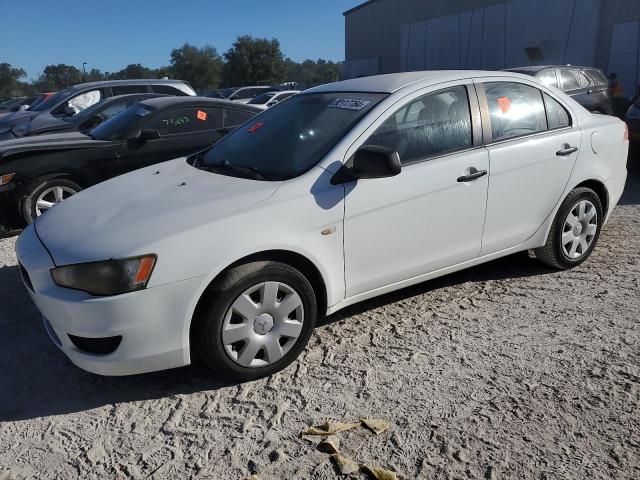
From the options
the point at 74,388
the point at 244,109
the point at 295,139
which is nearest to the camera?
the point at 74,388

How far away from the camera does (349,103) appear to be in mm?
3785

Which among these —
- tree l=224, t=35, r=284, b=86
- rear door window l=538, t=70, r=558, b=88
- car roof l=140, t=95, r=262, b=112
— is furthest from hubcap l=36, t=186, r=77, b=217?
tree l=224, t=35, r=284, b=86

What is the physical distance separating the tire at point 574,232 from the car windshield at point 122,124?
470 centimetres

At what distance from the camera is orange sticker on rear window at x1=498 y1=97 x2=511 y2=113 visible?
13.3ft

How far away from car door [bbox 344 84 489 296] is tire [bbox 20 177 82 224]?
3.97 meters

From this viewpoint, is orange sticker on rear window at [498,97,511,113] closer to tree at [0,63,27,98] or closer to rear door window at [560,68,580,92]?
rear door window at [560,68,580,92]

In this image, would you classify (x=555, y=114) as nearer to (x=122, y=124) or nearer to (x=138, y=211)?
(x=138, y=211)

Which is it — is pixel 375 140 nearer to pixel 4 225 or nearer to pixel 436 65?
pixel 4 225

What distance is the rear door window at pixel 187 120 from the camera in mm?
6840

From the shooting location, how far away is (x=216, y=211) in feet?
10.0

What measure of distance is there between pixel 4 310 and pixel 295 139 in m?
2.50

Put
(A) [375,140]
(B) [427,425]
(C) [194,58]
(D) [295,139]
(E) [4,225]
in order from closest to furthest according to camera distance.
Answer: (B) [427,425], (A) [375,140], (D) [295,139], (E) [4,225], (C) [194,58]

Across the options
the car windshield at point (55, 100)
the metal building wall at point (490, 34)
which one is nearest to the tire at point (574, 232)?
the car windshield at point (55, 100)

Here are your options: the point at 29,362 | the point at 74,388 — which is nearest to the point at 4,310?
the point at 29,362
